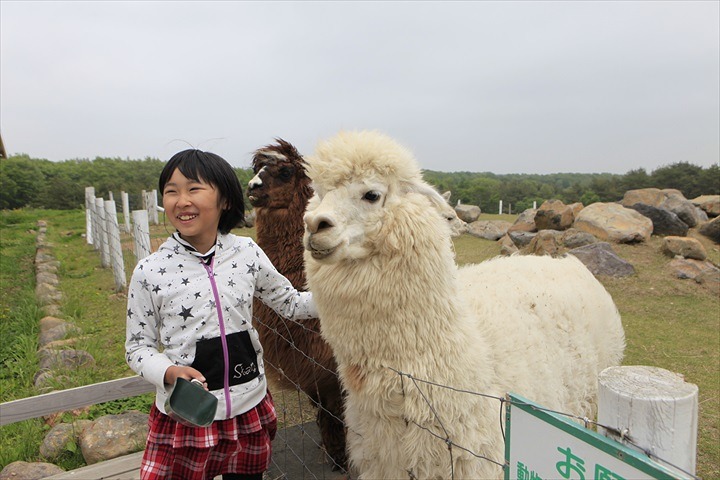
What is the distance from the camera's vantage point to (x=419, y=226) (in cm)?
174

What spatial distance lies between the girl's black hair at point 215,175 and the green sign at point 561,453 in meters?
1.24

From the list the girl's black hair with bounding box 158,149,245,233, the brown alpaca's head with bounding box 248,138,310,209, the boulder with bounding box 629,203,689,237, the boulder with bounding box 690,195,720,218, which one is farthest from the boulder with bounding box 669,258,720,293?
the girl's black hair with bounding box 158,149,245,233

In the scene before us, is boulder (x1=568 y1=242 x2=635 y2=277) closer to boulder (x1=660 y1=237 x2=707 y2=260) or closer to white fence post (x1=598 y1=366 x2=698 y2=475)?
boulder (x1=660 y1=237 x2=707 y2=260)

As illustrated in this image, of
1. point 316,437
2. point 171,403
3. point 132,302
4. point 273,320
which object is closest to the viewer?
point 171,403

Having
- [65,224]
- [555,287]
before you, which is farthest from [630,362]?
[65,224]

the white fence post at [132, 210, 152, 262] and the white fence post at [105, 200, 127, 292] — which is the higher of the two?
the white fence post at [132, 210, 152, 262]

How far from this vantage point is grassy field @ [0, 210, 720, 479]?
11.3ft

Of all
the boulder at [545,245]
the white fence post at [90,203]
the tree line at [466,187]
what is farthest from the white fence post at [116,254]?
the tree line at [466,187]

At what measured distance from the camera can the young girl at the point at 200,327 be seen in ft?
5.08

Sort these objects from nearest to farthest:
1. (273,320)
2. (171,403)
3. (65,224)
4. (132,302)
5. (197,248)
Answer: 1. (171,403)
2. (132,302)
3. (197,248)
4. (273,320)
5. (65,224)

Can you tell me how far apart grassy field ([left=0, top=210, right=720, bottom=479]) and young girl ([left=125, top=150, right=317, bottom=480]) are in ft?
2.80

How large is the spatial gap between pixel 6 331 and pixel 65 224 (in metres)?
15.6

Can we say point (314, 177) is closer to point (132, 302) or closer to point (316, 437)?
point (132, 302)

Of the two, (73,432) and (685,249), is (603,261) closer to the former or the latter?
(685,249)
